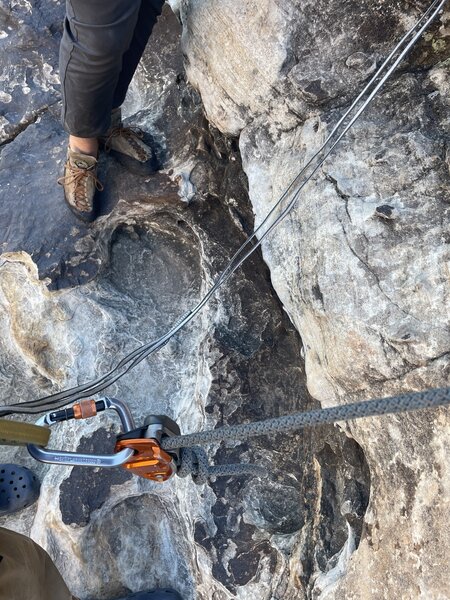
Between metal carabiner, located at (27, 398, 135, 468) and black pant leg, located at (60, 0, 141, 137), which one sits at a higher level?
black pant leg, located at (60, 0, 141, 137)

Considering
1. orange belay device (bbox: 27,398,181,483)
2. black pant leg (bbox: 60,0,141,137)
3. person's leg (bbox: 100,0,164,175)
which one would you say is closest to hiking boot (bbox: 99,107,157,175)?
person's leg (bbox: 100,0,164,175)

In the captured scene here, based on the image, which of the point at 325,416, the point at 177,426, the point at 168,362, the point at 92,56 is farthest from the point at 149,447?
the point at 92,56

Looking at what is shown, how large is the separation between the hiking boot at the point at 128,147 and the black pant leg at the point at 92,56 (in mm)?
232

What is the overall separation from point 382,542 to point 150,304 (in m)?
1.44

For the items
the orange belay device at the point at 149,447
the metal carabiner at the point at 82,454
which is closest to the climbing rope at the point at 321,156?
the metal carabiner at the point at 82,454

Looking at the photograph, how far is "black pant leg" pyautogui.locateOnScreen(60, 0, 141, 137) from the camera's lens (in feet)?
6.80

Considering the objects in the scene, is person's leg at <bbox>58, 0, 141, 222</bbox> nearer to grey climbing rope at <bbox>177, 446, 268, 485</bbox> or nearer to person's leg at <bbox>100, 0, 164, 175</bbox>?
person's leg at <bbox>100, 0, 164, 175</bbox>

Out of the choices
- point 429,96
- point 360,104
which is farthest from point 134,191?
point 429,96

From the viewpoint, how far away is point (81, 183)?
2.69 meters

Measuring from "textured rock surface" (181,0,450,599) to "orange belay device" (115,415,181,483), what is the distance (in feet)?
1.85

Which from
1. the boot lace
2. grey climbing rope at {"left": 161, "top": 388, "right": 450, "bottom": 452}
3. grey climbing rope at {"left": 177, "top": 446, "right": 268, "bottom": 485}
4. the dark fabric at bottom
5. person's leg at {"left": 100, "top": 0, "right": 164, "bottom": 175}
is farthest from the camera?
the boot lace

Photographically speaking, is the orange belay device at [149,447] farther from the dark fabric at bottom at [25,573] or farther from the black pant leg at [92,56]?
the black pant leg at [92,56]

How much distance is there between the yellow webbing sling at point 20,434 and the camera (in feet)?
5.20

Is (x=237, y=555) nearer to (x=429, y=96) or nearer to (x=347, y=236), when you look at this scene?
(x=347, y=236)
